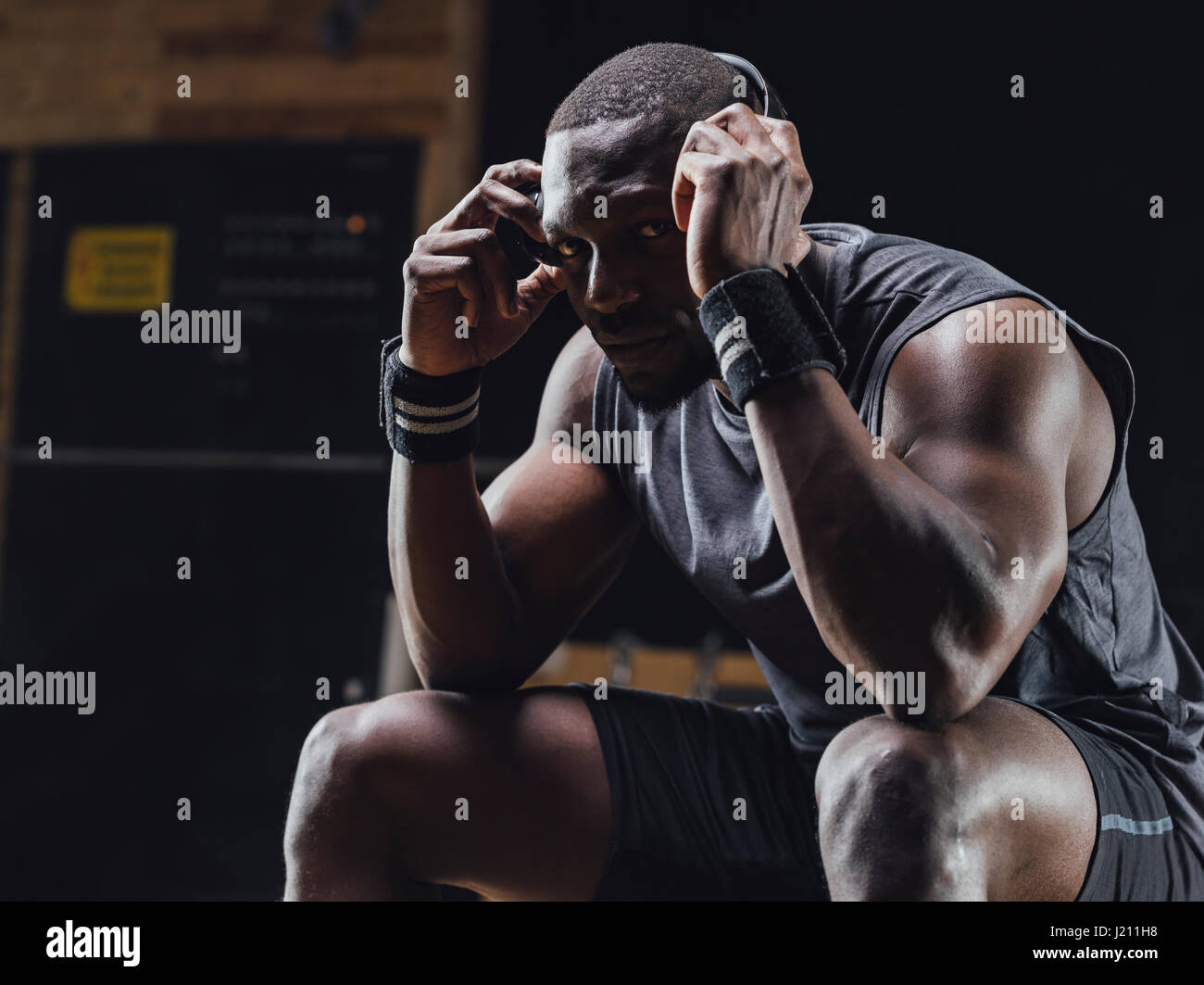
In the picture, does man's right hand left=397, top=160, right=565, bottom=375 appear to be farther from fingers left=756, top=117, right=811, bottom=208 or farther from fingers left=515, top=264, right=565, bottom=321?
fingers left=756, top=117, right=811, bottom=208

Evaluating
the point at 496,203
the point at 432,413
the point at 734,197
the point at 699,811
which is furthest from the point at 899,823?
the point at 496,203

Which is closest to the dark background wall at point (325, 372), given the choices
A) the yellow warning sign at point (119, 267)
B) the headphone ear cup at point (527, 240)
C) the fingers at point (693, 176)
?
the yellow warning sign at point (119, 267)

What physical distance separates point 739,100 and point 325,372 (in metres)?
2.40

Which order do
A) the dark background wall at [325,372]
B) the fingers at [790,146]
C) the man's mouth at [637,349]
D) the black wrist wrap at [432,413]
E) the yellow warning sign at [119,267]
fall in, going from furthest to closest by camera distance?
the yellow warning sign at [119,267] < the dark background wall at [325,372] < the black wrist wrap at [432,413] < the man's mouth at [637,349] < the fingers at [790,146]

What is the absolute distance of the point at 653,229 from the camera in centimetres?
125

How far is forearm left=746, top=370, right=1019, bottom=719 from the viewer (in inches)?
38.8

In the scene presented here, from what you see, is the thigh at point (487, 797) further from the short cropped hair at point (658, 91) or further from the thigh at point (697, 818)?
the short cropped hair at point (658, 91)

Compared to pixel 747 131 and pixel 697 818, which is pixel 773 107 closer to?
pixel 747 131

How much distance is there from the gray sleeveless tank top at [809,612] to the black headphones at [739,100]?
152mm

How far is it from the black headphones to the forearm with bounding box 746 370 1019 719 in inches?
17.6

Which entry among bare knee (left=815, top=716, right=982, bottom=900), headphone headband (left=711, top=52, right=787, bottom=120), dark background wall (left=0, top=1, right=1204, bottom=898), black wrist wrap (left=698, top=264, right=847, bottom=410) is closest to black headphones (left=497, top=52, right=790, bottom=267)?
headphone headband (left=711, top=52, right=787, bottom=120)

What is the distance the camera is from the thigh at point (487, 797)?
1.29m
